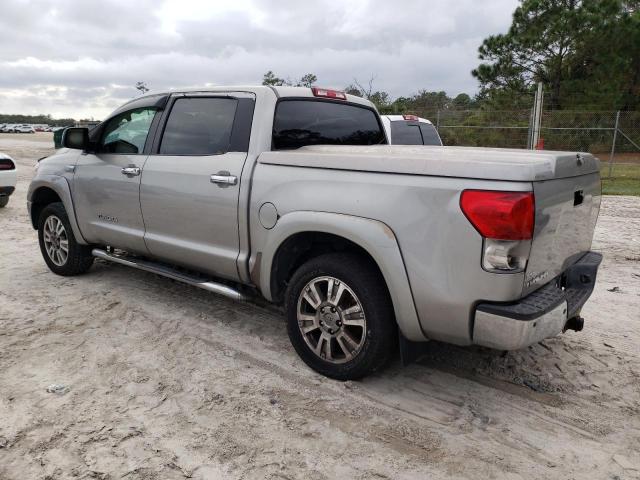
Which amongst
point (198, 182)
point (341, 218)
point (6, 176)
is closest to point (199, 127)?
point (198, 182)

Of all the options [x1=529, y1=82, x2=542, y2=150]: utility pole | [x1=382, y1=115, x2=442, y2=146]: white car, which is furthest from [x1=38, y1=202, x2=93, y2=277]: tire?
[x1=529, y1=82, x2=542, y2=150]: utility pole

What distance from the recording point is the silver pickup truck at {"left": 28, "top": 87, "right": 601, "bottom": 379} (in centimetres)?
266

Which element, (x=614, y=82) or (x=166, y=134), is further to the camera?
(x=614, y=82)

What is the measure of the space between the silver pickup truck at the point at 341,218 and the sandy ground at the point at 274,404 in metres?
0.37

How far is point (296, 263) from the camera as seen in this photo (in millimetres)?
3740

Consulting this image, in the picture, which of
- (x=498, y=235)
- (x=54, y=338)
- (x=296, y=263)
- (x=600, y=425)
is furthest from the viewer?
(x=54, y=338)

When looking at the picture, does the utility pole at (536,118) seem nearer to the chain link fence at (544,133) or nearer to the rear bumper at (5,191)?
the chain link fence at (544,133)

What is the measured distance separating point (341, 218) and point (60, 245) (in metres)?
3.73

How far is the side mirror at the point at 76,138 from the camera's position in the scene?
15.9 ft

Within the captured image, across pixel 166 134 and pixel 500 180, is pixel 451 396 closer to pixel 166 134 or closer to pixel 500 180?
pixel 500 180

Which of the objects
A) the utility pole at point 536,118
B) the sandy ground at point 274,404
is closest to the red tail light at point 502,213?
the sandy ground at point 274,404

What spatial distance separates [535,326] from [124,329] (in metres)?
3.08

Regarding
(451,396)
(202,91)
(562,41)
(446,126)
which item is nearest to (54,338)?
(202,91)

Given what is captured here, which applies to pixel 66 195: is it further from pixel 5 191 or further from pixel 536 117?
pixel 536 117
